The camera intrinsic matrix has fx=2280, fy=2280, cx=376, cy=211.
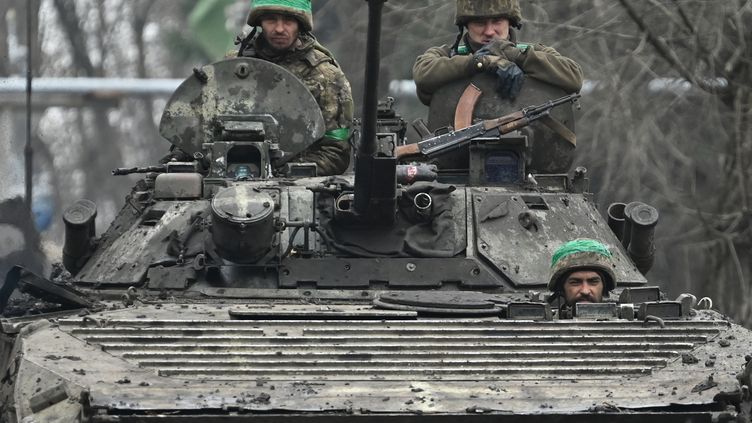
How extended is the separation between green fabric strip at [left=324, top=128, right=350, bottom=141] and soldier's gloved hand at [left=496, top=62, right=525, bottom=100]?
1143mm

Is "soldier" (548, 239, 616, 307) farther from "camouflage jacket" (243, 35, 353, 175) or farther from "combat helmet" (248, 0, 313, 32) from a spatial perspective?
"combat helmet" (248, 0, 313, 32)

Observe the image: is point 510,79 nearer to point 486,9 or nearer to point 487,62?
point 487,62

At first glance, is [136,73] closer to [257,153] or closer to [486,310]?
[257,153]

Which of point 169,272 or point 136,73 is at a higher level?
point 136,73

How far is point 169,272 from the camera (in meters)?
13.4

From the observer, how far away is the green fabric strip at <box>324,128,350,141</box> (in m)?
16.0

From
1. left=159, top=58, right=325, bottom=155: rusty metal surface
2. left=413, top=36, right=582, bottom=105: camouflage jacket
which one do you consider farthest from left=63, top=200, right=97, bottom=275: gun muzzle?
left=413, top=36, right=582, bottom=105: camouflage jacket

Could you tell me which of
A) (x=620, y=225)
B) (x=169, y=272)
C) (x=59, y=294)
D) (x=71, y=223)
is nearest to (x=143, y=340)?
(x=59, y=294)

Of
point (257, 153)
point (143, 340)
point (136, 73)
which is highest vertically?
point (136, 73)

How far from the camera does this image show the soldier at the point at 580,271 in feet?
41.9

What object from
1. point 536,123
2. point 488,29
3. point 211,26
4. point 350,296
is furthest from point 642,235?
point 211,26

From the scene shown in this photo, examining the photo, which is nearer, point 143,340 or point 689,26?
point 143,340

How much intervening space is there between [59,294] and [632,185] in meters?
15.9

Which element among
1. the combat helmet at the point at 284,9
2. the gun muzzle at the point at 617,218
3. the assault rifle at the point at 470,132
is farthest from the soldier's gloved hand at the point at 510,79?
the combat helmet at the point at 284,9
